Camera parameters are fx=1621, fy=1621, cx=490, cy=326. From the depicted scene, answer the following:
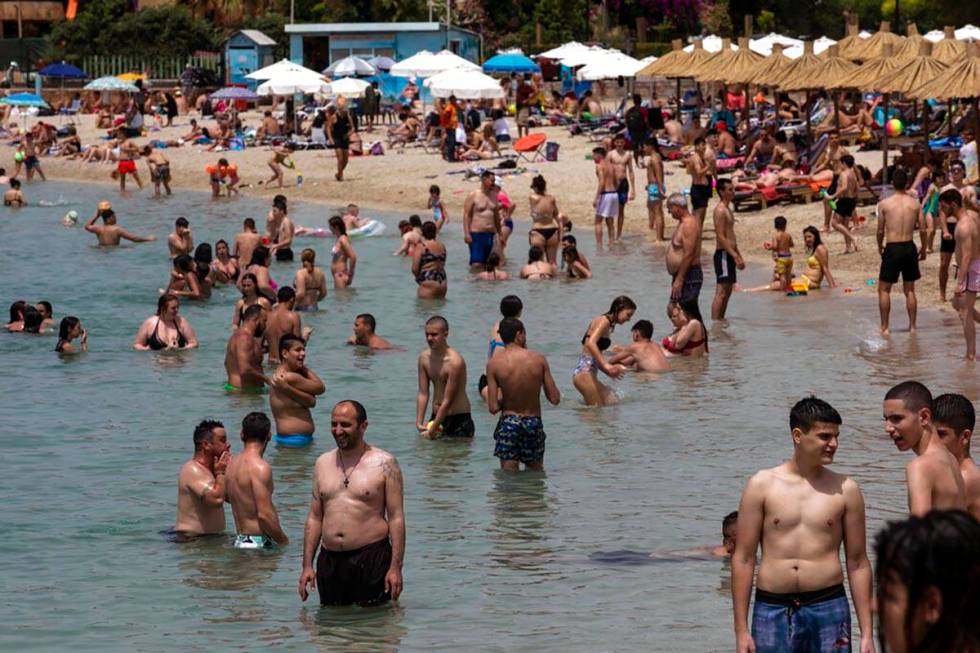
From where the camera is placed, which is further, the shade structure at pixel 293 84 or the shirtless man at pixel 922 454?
the shade structure at pixel 293 84

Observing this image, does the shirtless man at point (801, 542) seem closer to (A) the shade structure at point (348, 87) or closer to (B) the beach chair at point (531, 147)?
(B) the beach chair at point (531, 147)

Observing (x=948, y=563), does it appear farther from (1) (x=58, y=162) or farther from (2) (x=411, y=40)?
(2) (x=411, y=40)

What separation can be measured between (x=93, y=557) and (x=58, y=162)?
33.2m

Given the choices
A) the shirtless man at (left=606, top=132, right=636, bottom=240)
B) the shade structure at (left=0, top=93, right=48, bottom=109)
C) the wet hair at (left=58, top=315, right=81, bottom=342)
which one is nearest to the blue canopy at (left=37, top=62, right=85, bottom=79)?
the shade structure at (left=0, top=93, right=48, bottom=109)

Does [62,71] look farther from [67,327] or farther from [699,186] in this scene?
[67,327]

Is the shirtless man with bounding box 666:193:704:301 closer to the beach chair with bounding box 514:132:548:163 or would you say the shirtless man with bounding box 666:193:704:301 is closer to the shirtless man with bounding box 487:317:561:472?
the shirtless man with bounding box 487:317:561:472

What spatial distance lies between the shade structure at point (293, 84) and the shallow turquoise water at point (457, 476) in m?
16.8

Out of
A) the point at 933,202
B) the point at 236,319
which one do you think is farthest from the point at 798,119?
the point at 236,319

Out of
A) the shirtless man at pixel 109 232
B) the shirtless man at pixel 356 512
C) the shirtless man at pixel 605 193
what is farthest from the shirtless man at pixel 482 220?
the shirtless man at pixel 356 512

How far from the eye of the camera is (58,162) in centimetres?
4150

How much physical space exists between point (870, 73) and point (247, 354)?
13.3m

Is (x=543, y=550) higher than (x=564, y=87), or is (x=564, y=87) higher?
(x=564, y=87)

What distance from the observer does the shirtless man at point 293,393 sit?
36.6 ft

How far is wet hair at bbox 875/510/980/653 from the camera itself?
9.13ft
